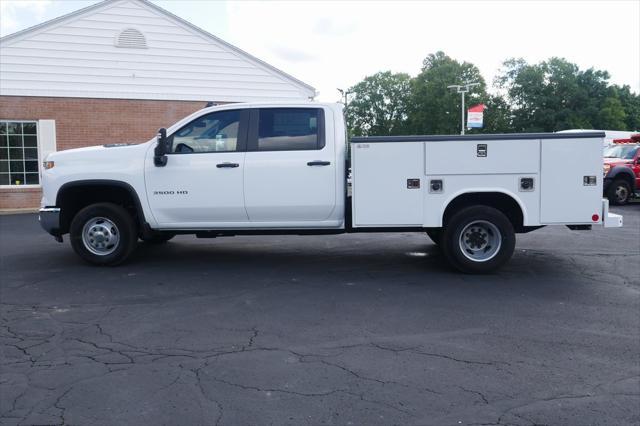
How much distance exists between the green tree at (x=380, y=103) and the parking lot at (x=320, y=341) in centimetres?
7994

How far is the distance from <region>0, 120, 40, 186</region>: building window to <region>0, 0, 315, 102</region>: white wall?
1.02 meters

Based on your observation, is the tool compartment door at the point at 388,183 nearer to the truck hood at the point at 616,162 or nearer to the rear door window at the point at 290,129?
the rear door window at the point at 290,129

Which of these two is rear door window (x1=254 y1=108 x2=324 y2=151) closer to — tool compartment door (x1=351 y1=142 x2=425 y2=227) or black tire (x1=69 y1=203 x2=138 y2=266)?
tool compartment door (x1=351 y1=142 x2=425 y2=227)

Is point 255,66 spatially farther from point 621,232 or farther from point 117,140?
point 621,232

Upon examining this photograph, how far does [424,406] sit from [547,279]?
4.11 m

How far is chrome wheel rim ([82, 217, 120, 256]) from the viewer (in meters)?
7.76

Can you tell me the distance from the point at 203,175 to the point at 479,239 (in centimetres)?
351

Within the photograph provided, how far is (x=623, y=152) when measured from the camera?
17797mm

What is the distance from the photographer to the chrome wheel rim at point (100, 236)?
306 inches

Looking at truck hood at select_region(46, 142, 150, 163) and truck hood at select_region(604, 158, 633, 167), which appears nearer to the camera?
truck hood at select_region(46, 142, 150, 163)

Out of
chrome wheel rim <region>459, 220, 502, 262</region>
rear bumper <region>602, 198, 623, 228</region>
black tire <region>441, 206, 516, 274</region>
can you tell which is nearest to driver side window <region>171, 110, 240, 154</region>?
black tire <region>441, 206, 516, 274</region>

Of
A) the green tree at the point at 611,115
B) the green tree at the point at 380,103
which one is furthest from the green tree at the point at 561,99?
the green tree at the point at 380,103

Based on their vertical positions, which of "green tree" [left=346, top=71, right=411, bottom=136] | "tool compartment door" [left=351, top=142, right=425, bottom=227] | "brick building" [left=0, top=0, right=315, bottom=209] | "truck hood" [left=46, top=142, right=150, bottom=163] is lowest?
"tool compartment door" [left=351, top=142, right=425, bottom=227]

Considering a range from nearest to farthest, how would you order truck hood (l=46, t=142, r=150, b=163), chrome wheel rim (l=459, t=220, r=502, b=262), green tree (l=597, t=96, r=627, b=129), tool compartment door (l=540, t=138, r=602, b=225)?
tool compartment door (l=540, t=138, r=602, b=225)
chrome wheel rim (l=459, t=220, r=502, b=262)
truck hood (l=46, t=142, r=150, b=163)
green tree (l=597, t=96, r=627, b=129)
